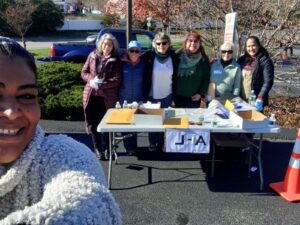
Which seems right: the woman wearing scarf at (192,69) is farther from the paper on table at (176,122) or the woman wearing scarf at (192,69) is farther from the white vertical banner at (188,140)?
the white vertical banner at (188,140)

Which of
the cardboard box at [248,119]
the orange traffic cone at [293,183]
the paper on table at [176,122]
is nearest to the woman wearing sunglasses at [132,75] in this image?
the paper on table at [176,122]

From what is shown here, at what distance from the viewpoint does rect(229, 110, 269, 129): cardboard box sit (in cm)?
416

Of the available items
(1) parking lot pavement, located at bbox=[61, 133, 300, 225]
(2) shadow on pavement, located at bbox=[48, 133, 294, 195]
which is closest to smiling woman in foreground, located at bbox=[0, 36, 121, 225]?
(1) parking lot pavement, located at bbox=[61, 133, 300, 225]

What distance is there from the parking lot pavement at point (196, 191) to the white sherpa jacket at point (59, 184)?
112 inches

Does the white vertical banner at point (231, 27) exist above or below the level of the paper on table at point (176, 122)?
above

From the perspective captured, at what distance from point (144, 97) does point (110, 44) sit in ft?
2.84

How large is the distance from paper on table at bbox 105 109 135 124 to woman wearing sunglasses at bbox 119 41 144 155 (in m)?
0.42

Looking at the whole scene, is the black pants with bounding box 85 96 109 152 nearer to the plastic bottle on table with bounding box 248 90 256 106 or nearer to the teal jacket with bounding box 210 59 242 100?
the teal jacket with bounding box 210 59 242 100

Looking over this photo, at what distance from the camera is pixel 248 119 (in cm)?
429

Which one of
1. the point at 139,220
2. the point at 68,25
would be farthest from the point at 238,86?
the point at 68,25

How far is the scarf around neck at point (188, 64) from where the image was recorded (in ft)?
16.7

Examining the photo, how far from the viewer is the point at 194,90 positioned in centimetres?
526

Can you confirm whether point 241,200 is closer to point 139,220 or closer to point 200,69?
point 139,220

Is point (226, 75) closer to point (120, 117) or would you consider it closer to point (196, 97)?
point (196, 97)
